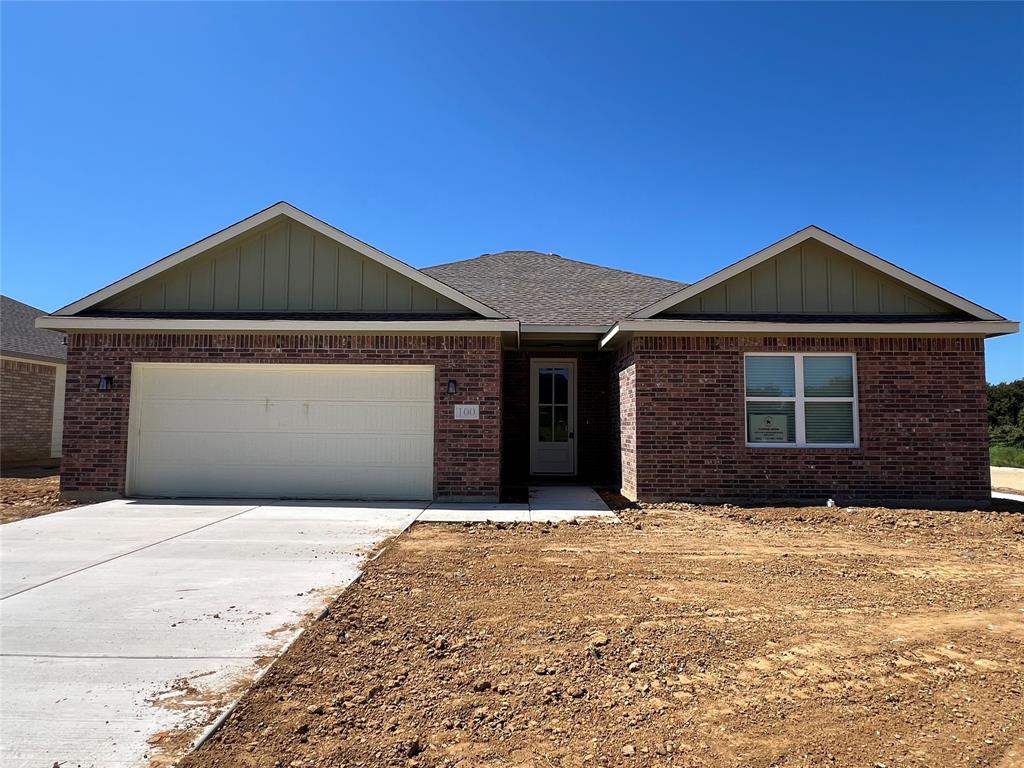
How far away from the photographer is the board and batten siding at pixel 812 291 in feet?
32.0

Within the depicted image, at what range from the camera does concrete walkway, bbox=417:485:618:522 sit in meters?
8.16

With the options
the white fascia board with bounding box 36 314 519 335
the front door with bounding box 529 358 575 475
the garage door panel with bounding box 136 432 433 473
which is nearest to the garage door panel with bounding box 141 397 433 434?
the garage door panel with bounding box 136 432 433 473

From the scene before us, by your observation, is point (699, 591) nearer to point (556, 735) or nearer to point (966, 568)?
point (556, 735)

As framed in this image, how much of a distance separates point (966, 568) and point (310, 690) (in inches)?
245

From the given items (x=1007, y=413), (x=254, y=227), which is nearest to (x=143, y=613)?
(x=254, y=227)

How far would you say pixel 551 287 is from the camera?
1339cm

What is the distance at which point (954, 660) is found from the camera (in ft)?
11.9

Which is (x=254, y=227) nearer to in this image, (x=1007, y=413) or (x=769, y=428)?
(x=769, y=428)

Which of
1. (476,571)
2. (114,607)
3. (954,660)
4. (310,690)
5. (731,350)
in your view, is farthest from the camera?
(731,350)

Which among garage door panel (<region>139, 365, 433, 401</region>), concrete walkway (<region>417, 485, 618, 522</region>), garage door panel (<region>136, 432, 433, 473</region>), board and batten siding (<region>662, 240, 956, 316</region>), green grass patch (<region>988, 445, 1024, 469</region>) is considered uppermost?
board and batten siding (<region>662, 240, 956, 316</region>)

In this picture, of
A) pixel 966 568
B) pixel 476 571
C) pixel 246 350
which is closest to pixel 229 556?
pixel 476 571

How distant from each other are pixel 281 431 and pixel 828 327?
355 inches

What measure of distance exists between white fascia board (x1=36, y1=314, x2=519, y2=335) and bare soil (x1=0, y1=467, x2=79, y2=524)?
288cm

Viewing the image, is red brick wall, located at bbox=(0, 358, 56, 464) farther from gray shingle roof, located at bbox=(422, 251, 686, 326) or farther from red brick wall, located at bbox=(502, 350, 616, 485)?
red brick wall, located at bbox=(502, 350, 616, 485)
